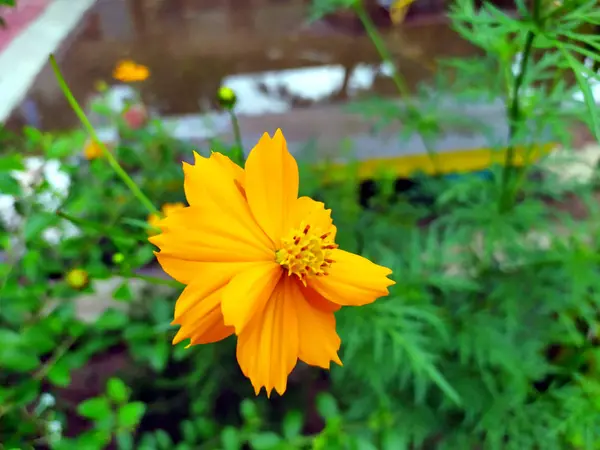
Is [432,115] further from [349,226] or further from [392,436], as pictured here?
[392,436]

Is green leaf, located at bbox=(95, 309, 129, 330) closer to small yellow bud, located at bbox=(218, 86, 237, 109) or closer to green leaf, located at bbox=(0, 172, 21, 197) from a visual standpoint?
green leaf, located at bbox=(0, 172, 21, 197)

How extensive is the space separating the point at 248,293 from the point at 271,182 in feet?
0.25

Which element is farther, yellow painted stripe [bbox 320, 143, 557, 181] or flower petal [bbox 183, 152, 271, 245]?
yellow painted stripe [bbox 320, 143, 557, 181]

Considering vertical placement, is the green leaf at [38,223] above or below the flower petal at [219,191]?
below

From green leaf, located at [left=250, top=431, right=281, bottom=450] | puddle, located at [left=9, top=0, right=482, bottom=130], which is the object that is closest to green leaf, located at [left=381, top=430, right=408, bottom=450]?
green leaf, located at [left=250, top=431, right=281, bottom=450]

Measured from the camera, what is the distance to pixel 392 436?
2.37ft

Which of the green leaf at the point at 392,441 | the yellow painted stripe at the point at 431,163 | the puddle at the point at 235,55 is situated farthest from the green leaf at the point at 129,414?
the puddle at the point at 235,55

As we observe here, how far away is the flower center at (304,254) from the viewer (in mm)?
335

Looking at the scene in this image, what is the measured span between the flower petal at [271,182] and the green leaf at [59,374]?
0.40 meters

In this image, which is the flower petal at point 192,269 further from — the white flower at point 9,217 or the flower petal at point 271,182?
the white flower at point 9,217

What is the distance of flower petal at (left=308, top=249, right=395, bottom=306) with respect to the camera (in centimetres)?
34

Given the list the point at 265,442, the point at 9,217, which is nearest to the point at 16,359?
the point at 265,442

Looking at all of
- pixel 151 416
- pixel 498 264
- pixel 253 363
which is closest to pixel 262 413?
pixel 151 416

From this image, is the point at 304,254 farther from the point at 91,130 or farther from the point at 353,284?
the point at 91,130
